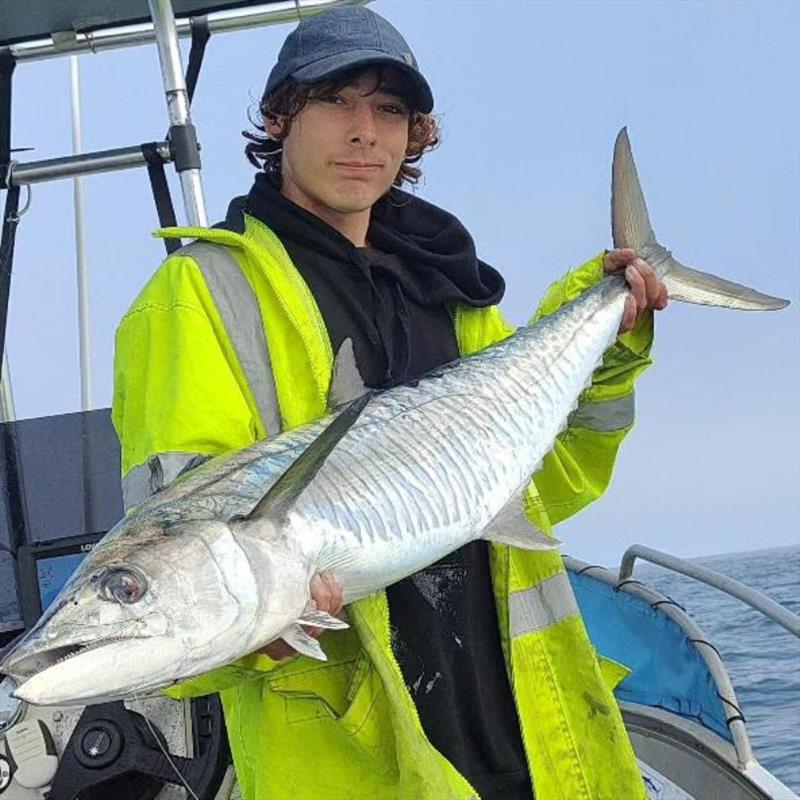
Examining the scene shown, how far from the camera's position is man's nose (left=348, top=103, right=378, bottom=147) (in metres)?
2.17

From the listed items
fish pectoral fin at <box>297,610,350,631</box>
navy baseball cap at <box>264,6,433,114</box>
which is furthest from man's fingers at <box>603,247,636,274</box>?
fish pectoral fin at <box>297,610,350,631</box>

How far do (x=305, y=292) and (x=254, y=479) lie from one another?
1.61ft

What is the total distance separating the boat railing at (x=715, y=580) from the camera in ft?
10.6

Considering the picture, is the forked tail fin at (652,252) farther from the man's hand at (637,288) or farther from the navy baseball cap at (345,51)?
the navy baseball cap at (345,51)

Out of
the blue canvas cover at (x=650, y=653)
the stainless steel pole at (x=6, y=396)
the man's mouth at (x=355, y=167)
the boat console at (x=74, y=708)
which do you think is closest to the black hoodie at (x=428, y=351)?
the man's mouth at (x=355, y=167)

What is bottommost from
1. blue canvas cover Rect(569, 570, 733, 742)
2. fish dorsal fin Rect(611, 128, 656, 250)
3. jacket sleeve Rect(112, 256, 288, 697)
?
blue canvas cover Rect(569, 570, 733, 742)

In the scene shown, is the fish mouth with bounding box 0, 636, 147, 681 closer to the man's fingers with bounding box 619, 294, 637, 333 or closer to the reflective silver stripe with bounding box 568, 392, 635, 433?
the reflective silver stripe with bounding box 568, 392, 635, 433

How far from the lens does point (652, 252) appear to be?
2.65 meters

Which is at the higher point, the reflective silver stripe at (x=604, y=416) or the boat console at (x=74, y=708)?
the reflective silver stripe at (x=604, y=416)

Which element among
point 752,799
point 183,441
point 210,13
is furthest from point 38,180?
point 752,799

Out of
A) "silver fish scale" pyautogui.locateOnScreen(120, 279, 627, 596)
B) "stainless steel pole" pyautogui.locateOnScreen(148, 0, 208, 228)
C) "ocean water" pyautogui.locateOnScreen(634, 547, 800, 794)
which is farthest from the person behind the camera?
"ocean water" pyautogui.locateOnScreen(634, 547, 800, 794)

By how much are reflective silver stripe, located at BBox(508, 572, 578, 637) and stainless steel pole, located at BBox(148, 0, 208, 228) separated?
1.96 meters

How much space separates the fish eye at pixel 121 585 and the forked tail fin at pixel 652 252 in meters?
1.55

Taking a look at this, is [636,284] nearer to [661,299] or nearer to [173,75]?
[661,299]
